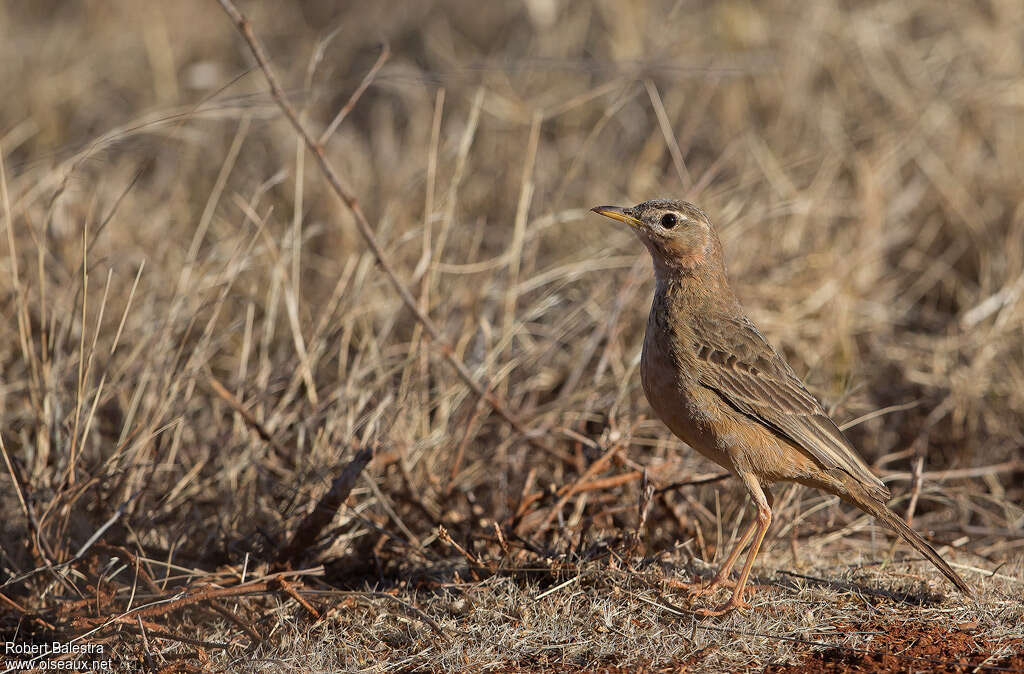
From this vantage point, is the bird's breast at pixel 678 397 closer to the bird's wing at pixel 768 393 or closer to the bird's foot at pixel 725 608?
the bird's wing at pixel 768 393

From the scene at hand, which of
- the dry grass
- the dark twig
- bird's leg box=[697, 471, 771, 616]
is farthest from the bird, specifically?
the dark twig

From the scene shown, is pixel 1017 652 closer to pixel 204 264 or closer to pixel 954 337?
pixel 954 337

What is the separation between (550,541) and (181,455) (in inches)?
72.3

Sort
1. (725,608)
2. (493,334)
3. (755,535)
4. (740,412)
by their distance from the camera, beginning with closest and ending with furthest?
(725,608)
(740,412)
(755,535)
(493,334)

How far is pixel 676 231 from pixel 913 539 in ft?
5.23

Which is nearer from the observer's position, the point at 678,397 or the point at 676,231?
the point at 678,397

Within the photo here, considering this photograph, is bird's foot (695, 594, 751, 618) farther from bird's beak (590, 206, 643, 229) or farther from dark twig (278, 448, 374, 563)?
bird's beak (590, 206, 643, 229)

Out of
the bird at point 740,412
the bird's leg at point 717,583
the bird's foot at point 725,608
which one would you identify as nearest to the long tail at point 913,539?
the bird at point 740,412

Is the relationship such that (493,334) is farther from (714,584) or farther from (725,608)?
(725,608)

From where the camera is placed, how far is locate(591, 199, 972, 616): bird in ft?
14.0

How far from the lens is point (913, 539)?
4.09 metres

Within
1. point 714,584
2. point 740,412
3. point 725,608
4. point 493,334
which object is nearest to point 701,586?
point 714,584

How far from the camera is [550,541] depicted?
4.86 meters

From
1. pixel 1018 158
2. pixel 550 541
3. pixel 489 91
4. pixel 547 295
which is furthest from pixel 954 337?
pixel 489 91
